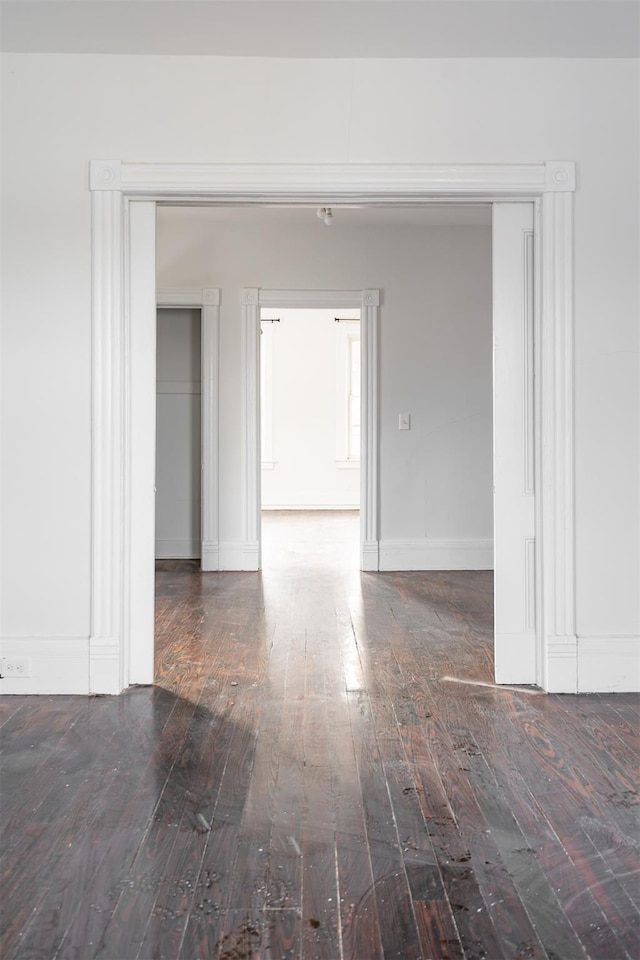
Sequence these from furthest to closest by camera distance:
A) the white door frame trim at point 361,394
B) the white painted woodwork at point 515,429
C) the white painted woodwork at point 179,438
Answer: the white painted woodwork at point 179,438 < the white door frame trim at point 361,394 < the white painted woodwork at point 515,429

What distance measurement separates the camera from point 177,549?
688 cm

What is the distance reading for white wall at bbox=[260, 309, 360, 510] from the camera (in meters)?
11.1

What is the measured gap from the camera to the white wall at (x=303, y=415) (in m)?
11.1

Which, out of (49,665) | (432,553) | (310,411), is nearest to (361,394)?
(432,553)

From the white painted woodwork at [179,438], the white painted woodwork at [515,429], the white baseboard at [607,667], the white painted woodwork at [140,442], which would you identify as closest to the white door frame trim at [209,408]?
the white painted woodwork at [179,438]

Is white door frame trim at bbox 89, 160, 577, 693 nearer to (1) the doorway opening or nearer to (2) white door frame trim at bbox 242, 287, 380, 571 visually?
(2) white door frame trim at bbox 242, 287, 380, 571

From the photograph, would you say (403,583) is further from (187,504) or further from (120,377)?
(120,377)

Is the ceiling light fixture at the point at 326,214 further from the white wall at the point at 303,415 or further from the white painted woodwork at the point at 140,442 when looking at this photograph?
the white wall at the point at 303,415

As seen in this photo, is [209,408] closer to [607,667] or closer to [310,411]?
[607,667]

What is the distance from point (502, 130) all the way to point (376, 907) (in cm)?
290

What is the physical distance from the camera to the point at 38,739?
8.96 feet

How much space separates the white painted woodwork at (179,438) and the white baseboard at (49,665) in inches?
142

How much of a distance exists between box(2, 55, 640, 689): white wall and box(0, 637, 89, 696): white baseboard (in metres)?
0.01

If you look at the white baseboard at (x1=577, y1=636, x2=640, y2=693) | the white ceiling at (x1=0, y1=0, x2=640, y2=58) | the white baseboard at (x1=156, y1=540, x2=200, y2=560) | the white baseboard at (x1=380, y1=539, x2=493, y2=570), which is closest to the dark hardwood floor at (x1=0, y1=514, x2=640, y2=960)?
the white baseboard at (x1=577, y1=636, x2=640, y2=693)
